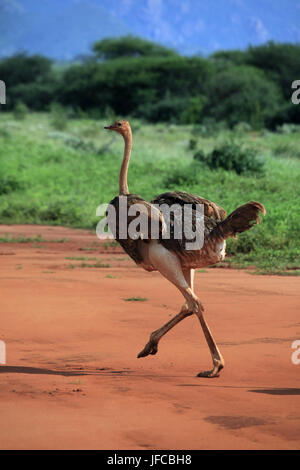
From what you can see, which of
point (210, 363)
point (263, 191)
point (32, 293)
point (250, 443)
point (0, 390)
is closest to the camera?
point (250, 443)

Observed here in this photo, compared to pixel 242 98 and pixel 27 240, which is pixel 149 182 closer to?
pixel 27 240

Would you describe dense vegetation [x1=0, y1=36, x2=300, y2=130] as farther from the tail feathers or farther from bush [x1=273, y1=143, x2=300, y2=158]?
the tail feathers

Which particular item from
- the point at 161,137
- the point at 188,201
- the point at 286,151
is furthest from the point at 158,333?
the point at 161,137

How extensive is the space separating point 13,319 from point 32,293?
1.17 meters

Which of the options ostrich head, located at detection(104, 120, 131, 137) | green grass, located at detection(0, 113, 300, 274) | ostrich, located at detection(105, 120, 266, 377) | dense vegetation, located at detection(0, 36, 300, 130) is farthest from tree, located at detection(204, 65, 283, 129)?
ostrich, located at detection(105, 120, 266, 377)

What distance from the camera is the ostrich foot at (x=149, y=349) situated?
20.4 feet

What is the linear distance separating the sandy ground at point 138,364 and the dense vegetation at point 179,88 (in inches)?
883

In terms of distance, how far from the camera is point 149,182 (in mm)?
18344

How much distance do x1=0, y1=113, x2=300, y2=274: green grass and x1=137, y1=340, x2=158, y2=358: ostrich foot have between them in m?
4.53

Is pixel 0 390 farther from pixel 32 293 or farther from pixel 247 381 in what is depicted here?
pixel 32 293

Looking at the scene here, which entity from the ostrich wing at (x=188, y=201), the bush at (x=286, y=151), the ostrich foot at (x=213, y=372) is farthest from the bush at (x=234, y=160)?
the ostrich foot at (x=213, y=372)

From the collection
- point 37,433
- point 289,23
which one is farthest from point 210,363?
point 289,23

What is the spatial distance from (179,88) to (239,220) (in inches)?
1429
